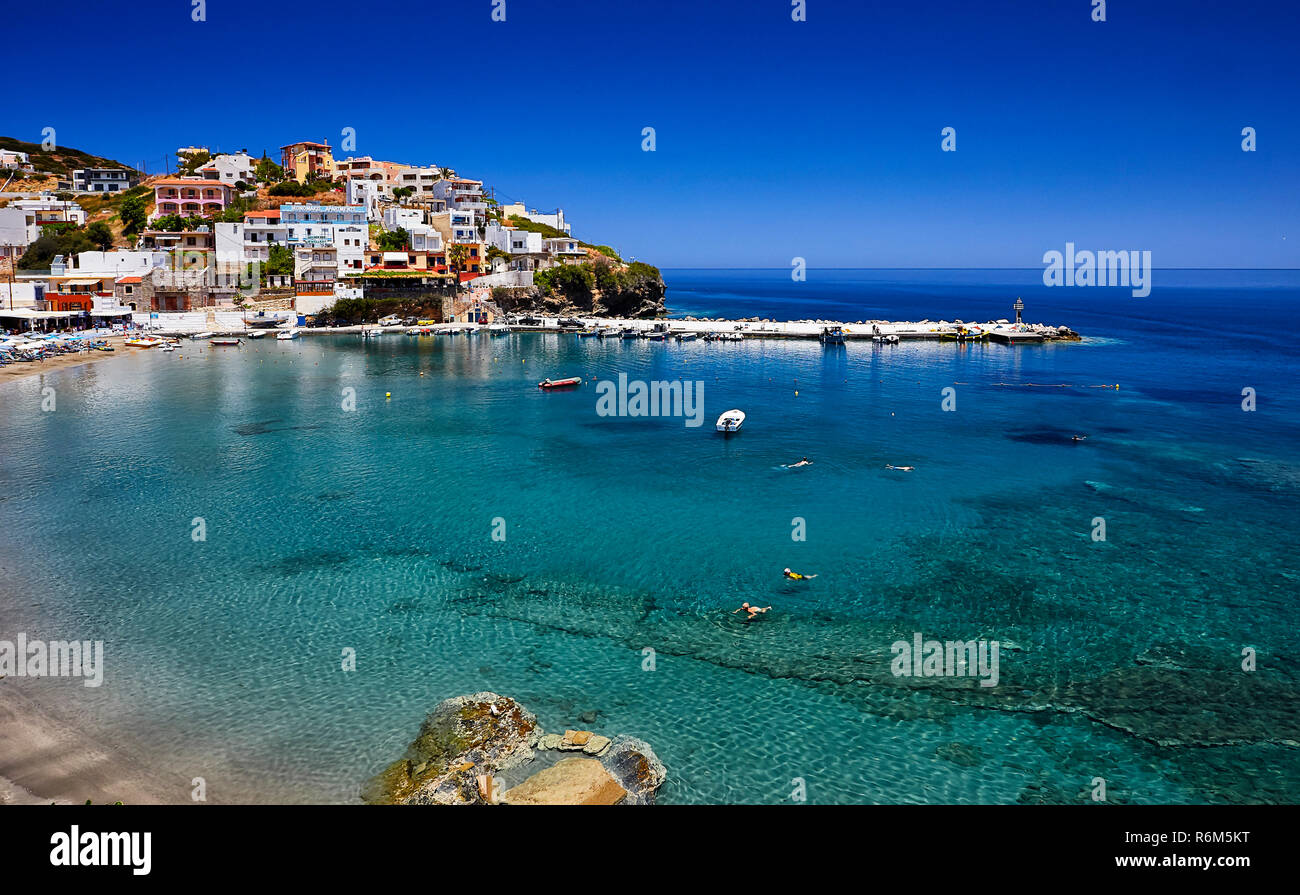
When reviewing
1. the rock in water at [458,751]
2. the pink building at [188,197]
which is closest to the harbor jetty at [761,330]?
the pink building at [188,197]

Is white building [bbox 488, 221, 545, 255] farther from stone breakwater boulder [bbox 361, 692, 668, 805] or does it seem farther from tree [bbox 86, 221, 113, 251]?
stone breakwater boulder [bbox 361, 692, 668, 805]

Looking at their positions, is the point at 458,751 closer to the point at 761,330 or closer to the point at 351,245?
the point at 761,330

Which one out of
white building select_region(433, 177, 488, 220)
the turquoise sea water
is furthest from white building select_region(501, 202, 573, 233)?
the turquoise sea water

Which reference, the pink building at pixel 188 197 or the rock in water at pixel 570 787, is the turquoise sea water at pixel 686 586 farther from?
the pink building at pixel 188 197

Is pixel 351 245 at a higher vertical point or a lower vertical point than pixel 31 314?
higher

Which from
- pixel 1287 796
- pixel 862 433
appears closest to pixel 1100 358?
pixel 862 433

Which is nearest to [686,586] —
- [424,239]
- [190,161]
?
[424,239]

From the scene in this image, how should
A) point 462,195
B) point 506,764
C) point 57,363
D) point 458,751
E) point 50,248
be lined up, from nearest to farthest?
point 506,764 < point 458,751 < point 57,363 < point 50,248 < point 462,195
